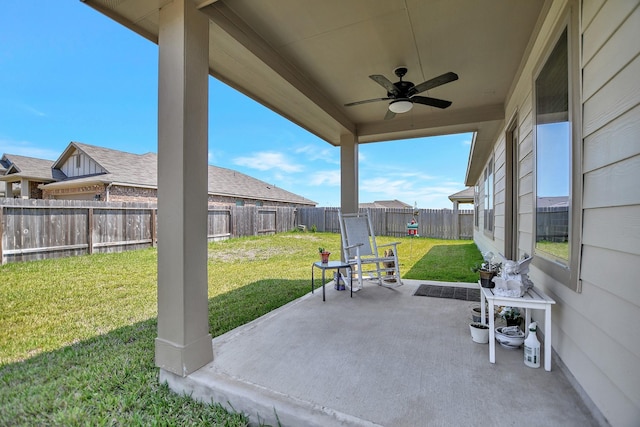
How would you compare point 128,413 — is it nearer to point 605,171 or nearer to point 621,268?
point 621,268

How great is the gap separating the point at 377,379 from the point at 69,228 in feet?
26.0

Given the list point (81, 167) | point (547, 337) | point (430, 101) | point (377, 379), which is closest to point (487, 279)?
point (547, 337)

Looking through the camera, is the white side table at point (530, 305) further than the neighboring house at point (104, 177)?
No

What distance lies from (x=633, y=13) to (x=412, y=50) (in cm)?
176

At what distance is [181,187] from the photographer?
180 centimetres

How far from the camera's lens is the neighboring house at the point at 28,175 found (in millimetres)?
A: 11453

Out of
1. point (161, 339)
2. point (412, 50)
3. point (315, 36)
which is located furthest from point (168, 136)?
point (412, 50)

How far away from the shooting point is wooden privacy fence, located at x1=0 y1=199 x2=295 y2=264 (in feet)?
19.4

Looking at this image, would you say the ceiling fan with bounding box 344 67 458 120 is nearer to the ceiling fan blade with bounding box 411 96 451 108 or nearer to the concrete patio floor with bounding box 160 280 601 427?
the ceiling fan blade with bounding box 411 96 451 108

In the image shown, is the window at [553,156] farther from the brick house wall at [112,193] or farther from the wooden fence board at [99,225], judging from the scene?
the brick house wall at [112,193]

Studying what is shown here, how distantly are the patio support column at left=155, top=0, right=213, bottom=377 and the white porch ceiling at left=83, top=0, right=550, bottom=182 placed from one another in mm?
289

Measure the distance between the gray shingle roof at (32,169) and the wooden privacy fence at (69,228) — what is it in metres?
6.83

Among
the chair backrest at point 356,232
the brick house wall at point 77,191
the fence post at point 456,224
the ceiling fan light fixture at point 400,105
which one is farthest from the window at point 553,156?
the brick house wall at point 77,191

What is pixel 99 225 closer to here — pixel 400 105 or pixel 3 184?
pixel 400 105
